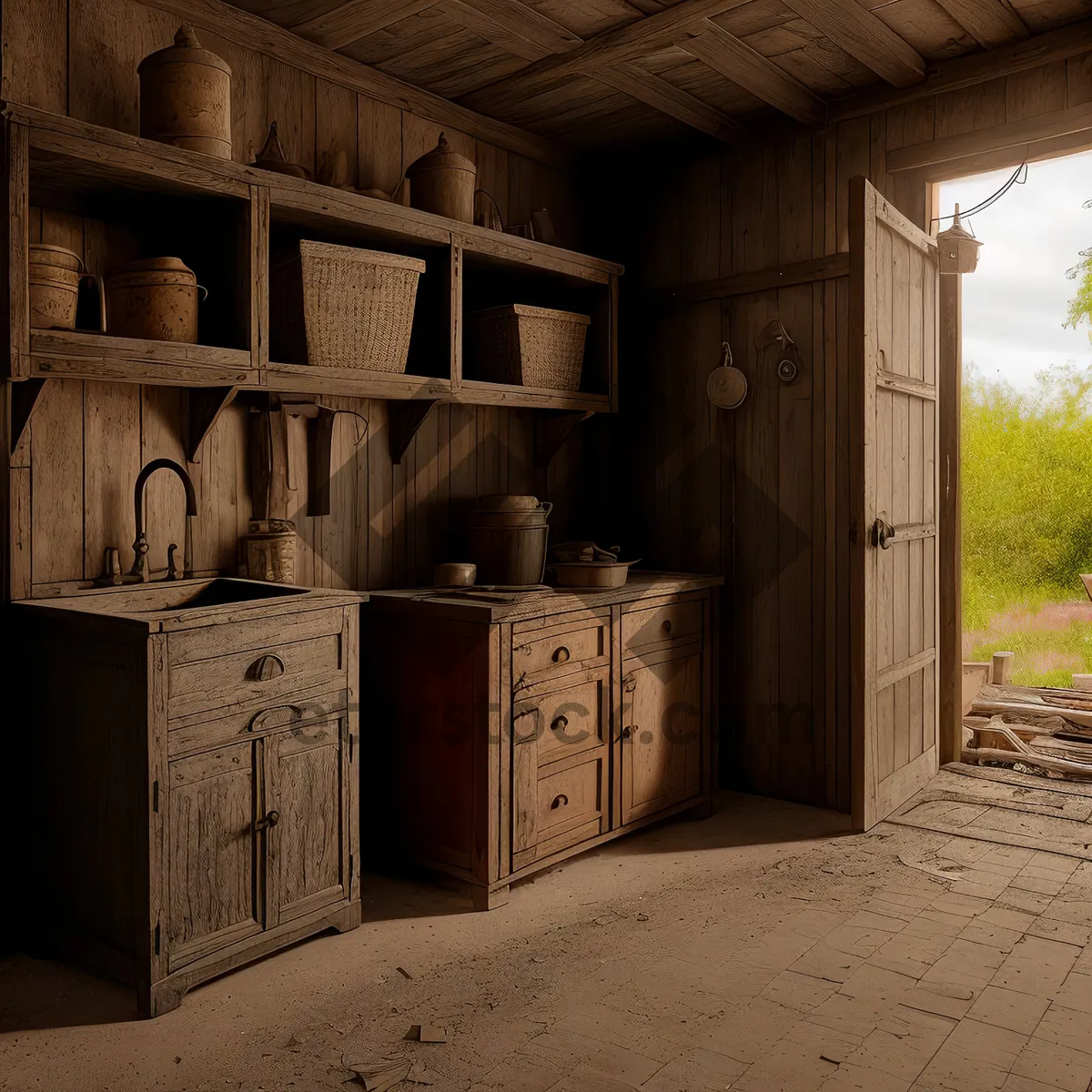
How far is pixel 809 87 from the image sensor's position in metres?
3.67

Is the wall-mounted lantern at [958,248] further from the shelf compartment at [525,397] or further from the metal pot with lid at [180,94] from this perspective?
the metal pot with lid at [180,94]

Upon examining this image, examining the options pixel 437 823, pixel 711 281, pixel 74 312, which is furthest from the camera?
pixel 711 281

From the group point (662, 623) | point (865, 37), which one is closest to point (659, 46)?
point (865, 37)

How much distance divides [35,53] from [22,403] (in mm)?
921

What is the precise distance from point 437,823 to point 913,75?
10.1 ft

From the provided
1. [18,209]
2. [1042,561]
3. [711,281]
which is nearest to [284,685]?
[18,209]

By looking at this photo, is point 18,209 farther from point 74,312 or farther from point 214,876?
point 214,876

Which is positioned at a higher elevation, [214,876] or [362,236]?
[362,236]

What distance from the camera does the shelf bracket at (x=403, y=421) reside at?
3398 mm

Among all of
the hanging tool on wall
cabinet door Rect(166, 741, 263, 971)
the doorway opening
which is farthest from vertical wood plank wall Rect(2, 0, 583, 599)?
the doorway opening

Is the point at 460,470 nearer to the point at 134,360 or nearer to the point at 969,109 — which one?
the point at 134,360

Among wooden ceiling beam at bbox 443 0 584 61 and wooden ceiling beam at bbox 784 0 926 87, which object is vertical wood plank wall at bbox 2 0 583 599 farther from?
wooden ceiling beam at bbox 784 0 926 87

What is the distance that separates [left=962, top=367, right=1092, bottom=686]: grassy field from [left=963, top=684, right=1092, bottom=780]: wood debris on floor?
1.07 metres

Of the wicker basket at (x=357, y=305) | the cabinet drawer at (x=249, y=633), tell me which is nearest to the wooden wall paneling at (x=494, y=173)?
the wicker basket at (x=357, y=305)
